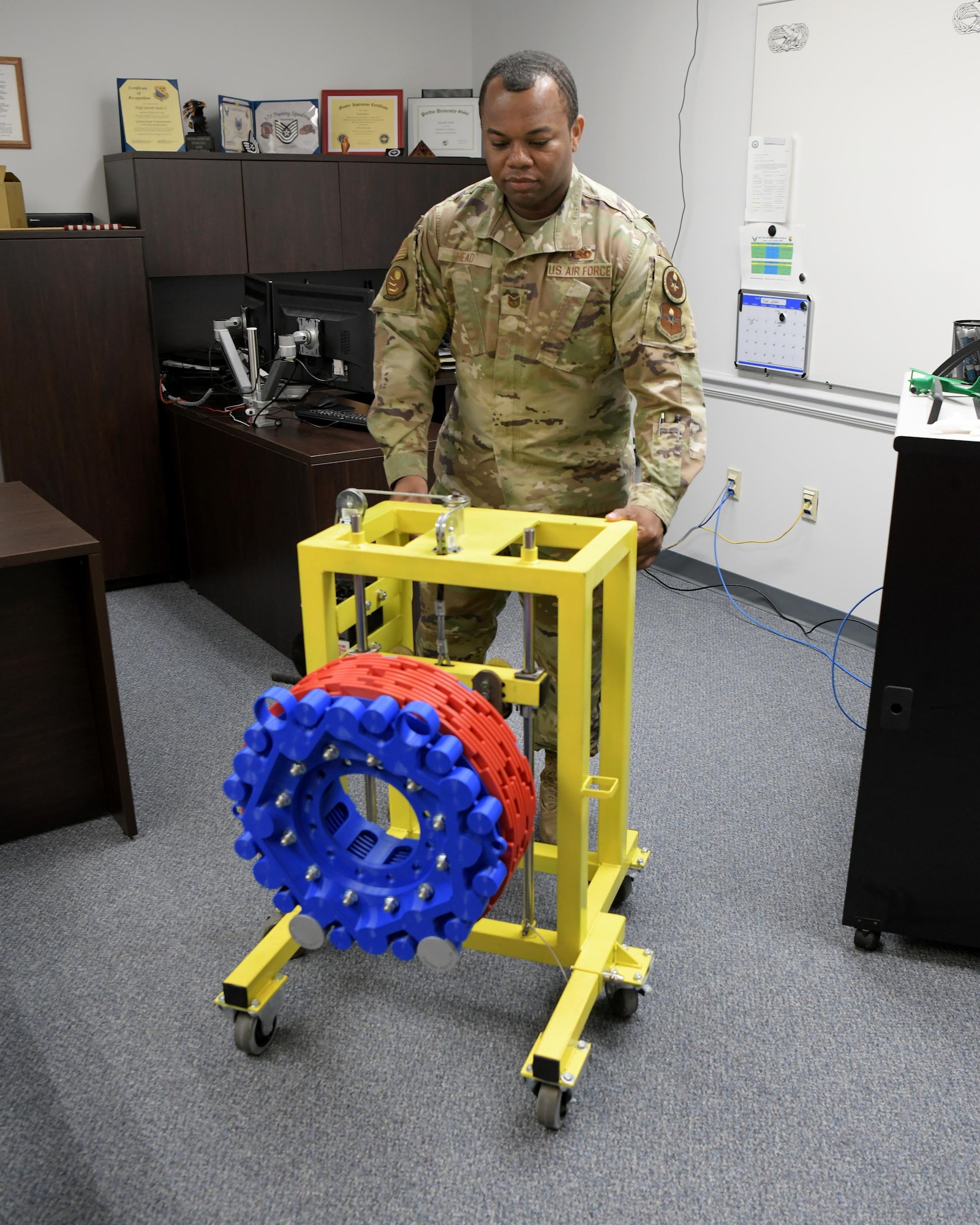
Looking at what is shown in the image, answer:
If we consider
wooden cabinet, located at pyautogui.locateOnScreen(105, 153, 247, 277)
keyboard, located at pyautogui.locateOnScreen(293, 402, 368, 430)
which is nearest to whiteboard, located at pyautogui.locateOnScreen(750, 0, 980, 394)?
keyboard, located at pyautogui.locateOnScreen(293, 402, 368, 430)

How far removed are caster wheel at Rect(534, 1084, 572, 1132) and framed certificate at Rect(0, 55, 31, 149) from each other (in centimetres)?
366

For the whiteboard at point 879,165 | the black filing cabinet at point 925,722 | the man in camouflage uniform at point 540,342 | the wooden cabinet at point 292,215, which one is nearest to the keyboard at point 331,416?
the wooden cabinet at point 292,215

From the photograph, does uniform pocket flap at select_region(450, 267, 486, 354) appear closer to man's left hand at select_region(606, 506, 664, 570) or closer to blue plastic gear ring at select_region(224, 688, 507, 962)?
man's left hand at select_region(606, 506, 664, 570)

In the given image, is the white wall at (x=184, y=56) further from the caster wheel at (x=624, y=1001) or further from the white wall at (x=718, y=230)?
the caster wheel at (x=624, y=1001)

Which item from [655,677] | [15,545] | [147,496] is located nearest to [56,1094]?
[15,545]

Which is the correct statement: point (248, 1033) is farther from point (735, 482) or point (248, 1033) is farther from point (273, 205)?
point (273, 205)

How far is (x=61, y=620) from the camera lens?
2250 millimetres

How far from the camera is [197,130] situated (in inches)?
153

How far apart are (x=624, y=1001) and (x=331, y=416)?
2097 mm

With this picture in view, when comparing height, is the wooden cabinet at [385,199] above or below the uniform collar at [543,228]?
above

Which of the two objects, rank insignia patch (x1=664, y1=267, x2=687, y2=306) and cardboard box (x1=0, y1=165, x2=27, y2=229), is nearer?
rank insignia patch (x1=664, y1=267, x2=687, y2=306)

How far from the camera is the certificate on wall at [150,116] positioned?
3748 millimetres

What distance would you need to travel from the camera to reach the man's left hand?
1736mm

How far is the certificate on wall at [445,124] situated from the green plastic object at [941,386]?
275cm
